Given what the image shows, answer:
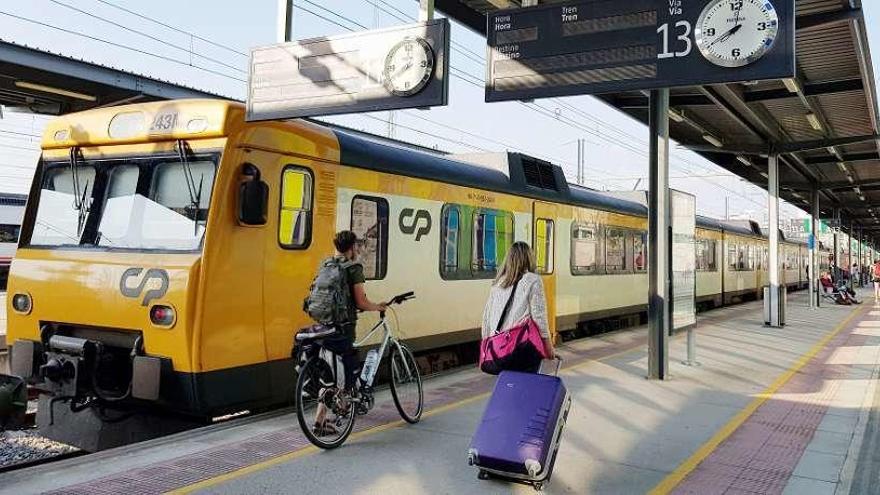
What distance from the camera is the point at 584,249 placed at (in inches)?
473

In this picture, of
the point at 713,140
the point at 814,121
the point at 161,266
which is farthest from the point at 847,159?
the point at 161,266

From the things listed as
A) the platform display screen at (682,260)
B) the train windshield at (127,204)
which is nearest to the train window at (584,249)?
the platform display screen at (682,260)

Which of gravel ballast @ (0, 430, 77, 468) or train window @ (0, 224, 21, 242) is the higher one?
train window @ (0, 224, 21, 242)

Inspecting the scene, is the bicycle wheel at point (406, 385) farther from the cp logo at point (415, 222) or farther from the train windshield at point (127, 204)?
the cp logo at point (415, 222)

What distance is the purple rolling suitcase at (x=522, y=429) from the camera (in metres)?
4.06

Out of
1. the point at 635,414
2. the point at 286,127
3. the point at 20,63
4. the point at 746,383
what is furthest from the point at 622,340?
the point at 20,63

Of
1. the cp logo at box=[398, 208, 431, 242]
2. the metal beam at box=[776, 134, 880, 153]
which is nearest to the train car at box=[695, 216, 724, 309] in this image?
the metal beam at box=[776, 134, 880, 153]

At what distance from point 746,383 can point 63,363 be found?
7.04 metres

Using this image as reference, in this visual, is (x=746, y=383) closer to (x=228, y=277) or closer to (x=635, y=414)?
(x=635, y=414)

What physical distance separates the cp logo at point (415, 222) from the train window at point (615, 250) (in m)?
6.01

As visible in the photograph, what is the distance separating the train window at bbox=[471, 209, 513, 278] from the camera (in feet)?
29.2

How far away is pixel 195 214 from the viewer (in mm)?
5504

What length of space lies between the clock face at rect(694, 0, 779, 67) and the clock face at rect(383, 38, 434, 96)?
7.83 ft

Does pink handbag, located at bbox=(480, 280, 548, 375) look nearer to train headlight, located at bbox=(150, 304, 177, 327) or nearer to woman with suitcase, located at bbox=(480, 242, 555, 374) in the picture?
woman with suitcase, located at bbox=(480, 242, 555, 374)
